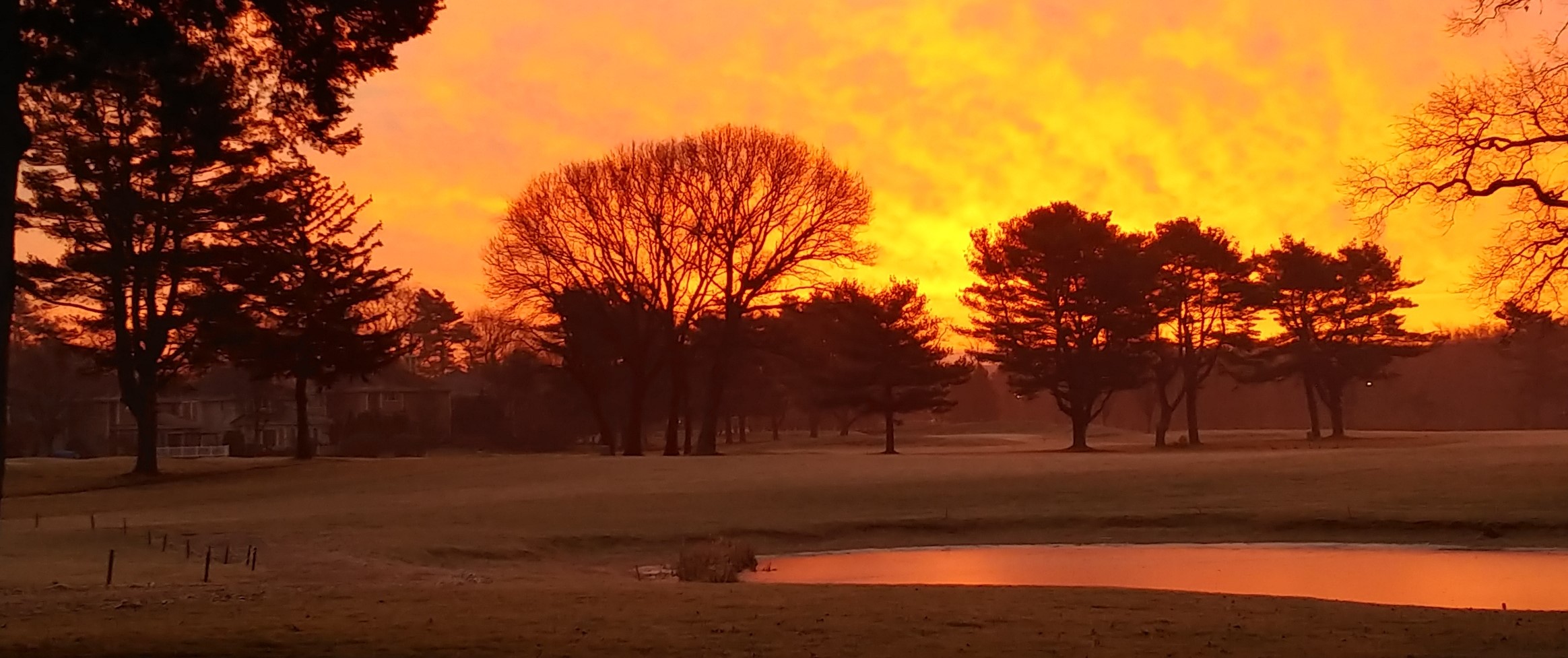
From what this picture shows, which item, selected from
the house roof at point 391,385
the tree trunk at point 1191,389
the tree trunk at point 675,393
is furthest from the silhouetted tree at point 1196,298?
the house roof at point 391,385

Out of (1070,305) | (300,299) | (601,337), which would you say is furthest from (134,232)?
(1070,305)

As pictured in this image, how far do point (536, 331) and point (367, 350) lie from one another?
1980 cm

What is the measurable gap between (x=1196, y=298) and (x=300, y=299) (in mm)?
48970

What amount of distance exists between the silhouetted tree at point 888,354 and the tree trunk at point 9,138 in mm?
61969

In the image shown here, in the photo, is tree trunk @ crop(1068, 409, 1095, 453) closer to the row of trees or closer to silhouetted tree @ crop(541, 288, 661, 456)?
the row of trees

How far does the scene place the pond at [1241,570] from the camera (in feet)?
66.5

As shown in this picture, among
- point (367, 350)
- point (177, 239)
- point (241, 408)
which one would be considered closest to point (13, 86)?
point (177, 239)

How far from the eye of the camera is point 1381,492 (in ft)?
108

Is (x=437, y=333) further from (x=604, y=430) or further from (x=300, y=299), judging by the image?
(x=300, y=299)

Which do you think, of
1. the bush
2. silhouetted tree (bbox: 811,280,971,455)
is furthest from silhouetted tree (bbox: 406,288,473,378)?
the bush

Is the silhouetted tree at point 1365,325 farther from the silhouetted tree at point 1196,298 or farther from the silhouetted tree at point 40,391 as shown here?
the silhouetted tree at point 40,391

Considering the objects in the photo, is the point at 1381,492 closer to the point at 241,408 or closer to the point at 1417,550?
the point at 1417,550

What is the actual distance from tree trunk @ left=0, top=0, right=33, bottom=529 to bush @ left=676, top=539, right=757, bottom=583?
37.6ft

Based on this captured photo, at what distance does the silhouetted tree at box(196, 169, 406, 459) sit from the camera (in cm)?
4844
